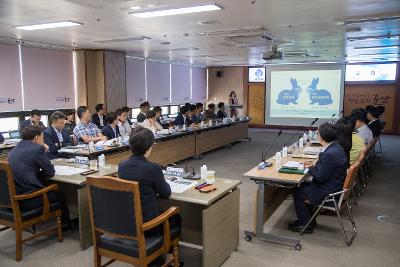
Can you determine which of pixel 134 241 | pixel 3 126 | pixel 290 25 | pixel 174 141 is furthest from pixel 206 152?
pixel 134 241

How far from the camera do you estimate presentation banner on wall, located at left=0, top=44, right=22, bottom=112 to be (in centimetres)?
699

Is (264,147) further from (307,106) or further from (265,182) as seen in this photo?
(265,182)

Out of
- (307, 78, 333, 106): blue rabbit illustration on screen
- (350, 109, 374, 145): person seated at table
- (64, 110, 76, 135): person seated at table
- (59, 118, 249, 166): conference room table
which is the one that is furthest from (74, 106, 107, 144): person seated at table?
(307, 78, 333, 106): blue rabbit illustration on screen

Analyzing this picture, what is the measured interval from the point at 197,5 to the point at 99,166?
2.15 meters

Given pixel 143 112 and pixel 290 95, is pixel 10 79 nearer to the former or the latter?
pixel 143 112

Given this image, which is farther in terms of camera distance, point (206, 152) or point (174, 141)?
point (206, 152)

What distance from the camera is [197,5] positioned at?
13.1 ft

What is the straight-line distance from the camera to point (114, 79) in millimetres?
8906

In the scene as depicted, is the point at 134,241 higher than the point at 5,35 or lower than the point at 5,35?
lower

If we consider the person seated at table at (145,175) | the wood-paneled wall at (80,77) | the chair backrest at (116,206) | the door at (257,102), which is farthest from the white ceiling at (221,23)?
the door at (257,102)

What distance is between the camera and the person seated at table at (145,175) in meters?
2.38

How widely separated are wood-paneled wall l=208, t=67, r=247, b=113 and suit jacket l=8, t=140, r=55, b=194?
1161cm

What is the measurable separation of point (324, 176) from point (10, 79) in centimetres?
660

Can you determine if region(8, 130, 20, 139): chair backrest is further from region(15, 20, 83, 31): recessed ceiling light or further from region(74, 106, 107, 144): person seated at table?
region(15, 20, 83, 31): recessed ceiling light
